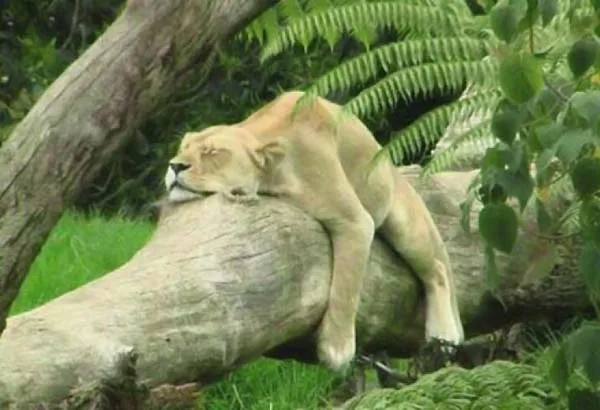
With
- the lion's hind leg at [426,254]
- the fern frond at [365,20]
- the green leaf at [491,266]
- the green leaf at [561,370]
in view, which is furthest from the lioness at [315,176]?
the green leaf at [561,370]

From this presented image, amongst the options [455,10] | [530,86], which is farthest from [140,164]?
[530,86]

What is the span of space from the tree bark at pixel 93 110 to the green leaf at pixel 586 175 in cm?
64

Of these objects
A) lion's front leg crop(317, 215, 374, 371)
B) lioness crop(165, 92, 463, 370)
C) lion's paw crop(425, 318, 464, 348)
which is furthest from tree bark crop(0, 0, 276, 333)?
lion's paw crop(425, 318, 464, 348)

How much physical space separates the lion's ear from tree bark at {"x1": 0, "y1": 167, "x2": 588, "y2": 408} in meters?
0.11

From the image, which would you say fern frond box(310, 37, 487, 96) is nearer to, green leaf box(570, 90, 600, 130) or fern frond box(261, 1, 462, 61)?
fern frond box(261, 1, 462, 61)

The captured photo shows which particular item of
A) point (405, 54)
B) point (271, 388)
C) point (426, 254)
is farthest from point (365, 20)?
point (271, 388)

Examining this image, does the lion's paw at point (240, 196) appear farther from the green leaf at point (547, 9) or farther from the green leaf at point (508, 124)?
the green leaf at point (547, 9)

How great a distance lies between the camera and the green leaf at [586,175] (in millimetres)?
2934

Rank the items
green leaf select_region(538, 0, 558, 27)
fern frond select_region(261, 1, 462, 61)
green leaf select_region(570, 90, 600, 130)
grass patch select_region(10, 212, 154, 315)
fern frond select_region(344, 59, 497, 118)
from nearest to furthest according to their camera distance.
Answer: green leaf select_region(570, 90, 600, 130) < green leaf select_region(538, 0, 558, 27) < fern frond select_region(261, 1, 462, 61) < fern frond select_region(344, 59, 497, 118) < grass patch select_region(10, 212, 154, 315)

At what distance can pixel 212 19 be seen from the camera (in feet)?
9.93

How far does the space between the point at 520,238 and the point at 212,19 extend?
266 centimetres

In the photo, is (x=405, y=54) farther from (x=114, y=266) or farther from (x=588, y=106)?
(x=114, y=266)

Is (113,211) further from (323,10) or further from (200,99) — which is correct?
(323,10)

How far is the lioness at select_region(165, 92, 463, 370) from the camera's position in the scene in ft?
15.9
